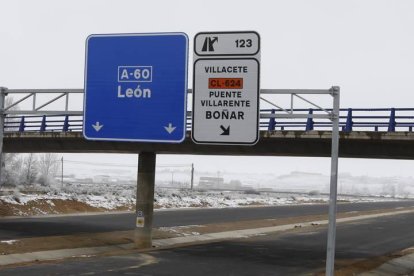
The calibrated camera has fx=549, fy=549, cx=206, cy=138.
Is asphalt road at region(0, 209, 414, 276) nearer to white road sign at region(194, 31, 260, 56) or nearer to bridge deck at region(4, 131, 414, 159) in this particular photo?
bridge deck at region(4, 131, 414, 159)

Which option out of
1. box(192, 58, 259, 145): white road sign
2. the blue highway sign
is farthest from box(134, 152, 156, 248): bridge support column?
box(192, 58, 259, 145): white road sign

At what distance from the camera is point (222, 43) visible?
9.22 metres

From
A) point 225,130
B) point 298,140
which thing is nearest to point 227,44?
point 225,130

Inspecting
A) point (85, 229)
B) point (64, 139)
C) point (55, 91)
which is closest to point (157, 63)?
Answer: point (55, 91)

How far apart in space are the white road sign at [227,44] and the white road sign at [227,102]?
0.13m

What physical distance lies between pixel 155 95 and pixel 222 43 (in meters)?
1.89

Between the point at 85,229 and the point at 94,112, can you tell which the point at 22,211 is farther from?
the point at 94,112

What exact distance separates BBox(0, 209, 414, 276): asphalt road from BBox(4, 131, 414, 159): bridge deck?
5.29m

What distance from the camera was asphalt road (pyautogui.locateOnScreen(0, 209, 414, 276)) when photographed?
68.8 feet

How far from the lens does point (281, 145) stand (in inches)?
1085

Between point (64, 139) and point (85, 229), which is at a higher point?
point (64, 139)

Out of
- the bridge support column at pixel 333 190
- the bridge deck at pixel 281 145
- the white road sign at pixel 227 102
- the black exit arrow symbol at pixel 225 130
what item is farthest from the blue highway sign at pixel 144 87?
the bridge deck at pixel 281 145

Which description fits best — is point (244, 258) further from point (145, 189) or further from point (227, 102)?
point (227, 102)

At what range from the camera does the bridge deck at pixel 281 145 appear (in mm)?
23953
